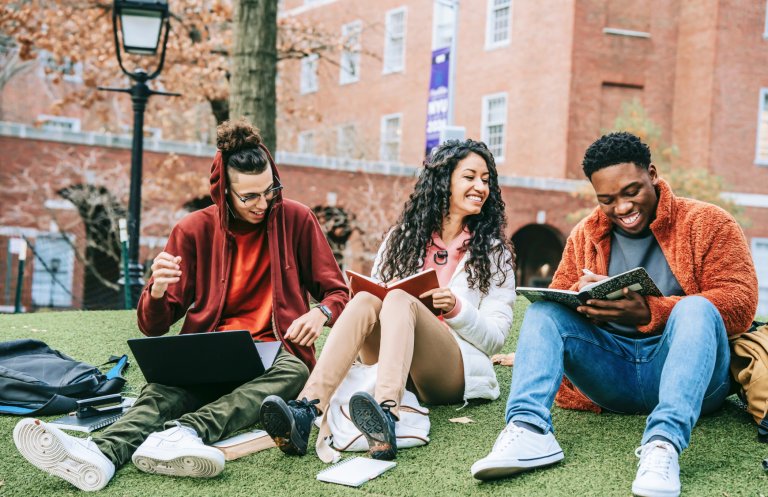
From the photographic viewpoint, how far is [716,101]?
72.5ft

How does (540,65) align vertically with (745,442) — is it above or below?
above

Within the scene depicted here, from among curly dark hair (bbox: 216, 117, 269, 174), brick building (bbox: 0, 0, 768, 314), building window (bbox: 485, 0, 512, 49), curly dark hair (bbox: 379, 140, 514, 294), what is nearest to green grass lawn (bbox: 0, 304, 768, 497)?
curly dark hair (bbox: 379, 140, 514, 294)

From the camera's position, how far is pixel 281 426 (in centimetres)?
330

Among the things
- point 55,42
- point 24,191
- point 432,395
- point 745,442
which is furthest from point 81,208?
point 745,442

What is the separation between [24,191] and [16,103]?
44.7ft

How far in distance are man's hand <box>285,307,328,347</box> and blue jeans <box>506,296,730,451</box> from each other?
1.03 meters

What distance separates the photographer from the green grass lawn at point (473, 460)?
120 inches

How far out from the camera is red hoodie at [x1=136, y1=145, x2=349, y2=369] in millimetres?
4055

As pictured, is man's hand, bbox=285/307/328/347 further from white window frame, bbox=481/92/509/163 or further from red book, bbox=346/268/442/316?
white window frame, bbox=481/92/509/163

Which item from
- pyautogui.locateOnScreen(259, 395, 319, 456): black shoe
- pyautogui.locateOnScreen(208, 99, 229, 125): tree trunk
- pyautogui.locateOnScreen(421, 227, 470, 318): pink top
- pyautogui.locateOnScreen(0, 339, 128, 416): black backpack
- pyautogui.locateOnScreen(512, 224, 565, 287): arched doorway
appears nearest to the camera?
pyautogui.locateOnScreen(259, 395, 319, 456): black shoe

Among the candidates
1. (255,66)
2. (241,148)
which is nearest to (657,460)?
(241,148)

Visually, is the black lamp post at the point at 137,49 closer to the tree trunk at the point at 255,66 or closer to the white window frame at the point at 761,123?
the tree trunk at the point at 255,66

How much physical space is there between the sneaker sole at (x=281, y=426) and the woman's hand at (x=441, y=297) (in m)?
0.87

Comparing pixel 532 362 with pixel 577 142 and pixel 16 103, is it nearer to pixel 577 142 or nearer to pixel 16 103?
pixel 577 142
